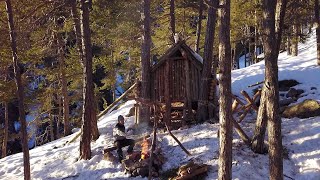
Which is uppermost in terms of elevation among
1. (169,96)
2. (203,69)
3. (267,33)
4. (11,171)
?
(267,33)

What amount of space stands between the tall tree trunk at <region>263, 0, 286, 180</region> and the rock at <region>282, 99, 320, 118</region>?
17.9 ft

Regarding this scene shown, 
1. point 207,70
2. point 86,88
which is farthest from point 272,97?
point 86,88

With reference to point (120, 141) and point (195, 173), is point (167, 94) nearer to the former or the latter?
point (120, 141)

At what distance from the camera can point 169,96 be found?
15.6 meters

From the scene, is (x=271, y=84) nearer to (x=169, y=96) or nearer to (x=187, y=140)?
(x=187, y=140)

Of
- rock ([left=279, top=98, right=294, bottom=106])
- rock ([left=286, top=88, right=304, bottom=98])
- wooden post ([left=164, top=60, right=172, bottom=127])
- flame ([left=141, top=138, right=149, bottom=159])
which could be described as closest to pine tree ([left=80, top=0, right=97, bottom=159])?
flame ([left=141, top=138, right=149, bottom=159])

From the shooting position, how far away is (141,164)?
38.2 feet

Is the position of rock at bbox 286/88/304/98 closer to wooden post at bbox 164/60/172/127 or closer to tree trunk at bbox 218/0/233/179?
Answer: wooden post at bbox 164/60/172/127

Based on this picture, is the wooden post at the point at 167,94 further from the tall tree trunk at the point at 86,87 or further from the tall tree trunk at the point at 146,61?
the tall tree trunk at the point at 86,87

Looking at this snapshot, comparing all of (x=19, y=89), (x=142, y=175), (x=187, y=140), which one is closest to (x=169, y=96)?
(x=187, y=140)

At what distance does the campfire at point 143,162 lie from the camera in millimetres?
11547

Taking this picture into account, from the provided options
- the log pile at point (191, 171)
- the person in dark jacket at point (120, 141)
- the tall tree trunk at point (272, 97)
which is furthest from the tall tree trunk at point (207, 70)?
the tall tree trunk at point (272, 97)

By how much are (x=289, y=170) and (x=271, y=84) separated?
3171 mm

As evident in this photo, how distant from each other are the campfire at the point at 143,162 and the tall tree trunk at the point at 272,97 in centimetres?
388
